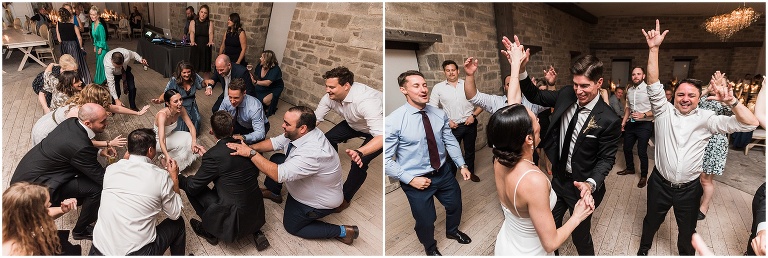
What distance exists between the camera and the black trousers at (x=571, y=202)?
8.04ft

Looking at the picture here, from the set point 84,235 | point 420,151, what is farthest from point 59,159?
point 420,151

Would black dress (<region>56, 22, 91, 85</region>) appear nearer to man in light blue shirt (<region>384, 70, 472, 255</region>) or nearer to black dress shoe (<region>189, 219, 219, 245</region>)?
black dress shoe (<region>189, 219, 219, 245</region>)

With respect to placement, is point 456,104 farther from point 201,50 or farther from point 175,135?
point 201,50

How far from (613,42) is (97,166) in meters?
12.1

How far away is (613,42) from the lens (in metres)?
11.1

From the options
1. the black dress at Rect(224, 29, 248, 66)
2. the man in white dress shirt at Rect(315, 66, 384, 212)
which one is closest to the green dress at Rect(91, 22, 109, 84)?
the black dress at Rect(224, 29, 248, 66)

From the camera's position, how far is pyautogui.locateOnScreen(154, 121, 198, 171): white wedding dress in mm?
3584

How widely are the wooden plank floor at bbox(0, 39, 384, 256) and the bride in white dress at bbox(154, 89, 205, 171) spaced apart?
186mm

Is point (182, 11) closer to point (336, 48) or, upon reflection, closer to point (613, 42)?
point (336, 48)

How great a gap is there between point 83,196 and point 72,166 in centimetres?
21

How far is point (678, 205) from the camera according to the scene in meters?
2.46

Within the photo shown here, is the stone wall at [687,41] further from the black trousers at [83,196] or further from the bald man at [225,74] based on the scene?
the black trousers at [83,196]

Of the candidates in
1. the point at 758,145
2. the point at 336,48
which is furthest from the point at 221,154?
the point at 758,145

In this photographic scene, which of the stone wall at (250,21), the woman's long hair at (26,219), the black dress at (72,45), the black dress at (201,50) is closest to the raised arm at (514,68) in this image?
the woman's long hair at (26,219)
